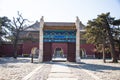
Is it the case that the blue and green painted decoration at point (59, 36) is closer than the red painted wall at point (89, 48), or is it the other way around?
the blue and green painted decoration at point (59, 36)

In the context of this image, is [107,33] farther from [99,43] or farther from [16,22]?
[16,22]

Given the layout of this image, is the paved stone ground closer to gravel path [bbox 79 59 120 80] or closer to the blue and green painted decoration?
gravel path [bbox 79 59 120 80]

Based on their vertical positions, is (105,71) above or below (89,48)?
below

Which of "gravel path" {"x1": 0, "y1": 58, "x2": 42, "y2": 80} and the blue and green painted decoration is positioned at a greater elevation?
the blue and green painted decoration

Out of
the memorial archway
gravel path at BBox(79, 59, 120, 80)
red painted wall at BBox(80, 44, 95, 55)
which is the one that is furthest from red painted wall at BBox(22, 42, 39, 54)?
gravel path at BBox(79, 59, 120, 80)

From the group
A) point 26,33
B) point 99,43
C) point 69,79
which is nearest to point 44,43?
point 99,43

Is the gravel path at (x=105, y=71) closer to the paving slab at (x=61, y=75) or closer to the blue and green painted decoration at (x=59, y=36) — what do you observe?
the paving slab at (x=61, y=75)

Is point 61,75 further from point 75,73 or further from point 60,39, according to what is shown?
point 60,39

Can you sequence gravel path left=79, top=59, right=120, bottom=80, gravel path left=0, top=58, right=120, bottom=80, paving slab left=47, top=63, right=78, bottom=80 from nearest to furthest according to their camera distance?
paving slab left=47, top=63, right=78, bottom=80 → gravel path left=0, top=58, right=120, bottom=80 → gravel path left=79, top=59, right=120, bottom=80

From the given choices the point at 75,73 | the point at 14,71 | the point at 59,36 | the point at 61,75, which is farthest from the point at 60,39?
the point at 61,75

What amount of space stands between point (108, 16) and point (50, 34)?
25.0 ft

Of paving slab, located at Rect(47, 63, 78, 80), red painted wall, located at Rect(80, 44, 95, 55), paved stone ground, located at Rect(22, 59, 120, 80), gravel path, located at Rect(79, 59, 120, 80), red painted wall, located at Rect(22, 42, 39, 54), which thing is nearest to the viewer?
paving slab, located at Rect(47, 63, 78, 80)

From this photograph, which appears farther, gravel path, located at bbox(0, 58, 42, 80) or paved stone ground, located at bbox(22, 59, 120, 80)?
gravel path, located at bbox(0, 58, 42, 80)

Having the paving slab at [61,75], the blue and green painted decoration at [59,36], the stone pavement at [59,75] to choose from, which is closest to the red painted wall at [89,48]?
the blue and green painted decoration at [59,36]
